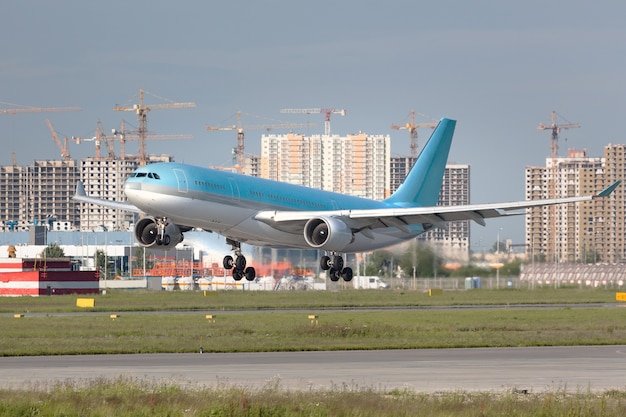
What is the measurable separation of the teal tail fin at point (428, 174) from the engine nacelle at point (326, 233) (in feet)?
42.2

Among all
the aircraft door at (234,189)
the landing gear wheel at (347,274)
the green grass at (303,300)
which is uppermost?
the aircraft door at (234,189)

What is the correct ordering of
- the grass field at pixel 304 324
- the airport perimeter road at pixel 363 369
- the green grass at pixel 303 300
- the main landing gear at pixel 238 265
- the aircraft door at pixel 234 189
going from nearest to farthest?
the airport perimeter road at pixel 363 369 → the grass field at pixel 304 324 → the aircraft door at pixel 234 189 → the main landing gear at pixel 238 265 → the green grass at pixel 303 300

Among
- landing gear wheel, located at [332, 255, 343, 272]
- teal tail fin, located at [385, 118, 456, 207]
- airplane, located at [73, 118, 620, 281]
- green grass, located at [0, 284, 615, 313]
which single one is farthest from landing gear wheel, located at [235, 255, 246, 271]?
green grass, located at [0, 284, 615, 313]

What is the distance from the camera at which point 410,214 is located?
71.5 metres

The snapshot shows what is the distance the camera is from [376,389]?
37.9 meters

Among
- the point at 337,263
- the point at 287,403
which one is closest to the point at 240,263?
the point at 337,263

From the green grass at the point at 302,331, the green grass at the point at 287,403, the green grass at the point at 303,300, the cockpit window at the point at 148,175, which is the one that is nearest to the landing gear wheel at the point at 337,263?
the green grass at the point at 302,331

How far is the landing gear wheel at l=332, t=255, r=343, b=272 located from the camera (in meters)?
71.6

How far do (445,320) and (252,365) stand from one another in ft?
120

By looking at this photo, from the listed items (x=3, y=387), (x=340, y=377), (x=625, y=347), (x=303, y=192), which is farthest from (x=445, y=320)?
(x=3, y=387)

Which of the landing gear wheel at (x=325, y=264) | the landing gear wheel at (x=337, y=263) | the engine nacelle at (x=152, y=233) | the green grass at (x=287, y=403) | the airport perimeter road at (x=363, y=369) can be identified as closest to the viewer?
the green grass at (x=287, y=403)

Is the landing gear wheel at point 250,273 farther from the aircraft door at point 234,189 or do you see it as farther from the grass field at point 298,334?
the aircraft door at point 234,189

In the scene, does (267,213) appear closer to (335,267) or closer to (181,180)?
(181,180)

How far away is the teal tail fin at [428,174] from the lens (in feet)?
277
